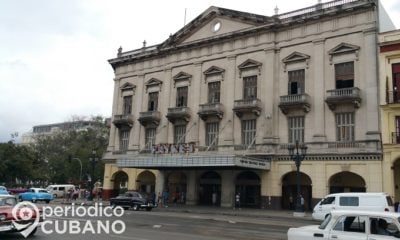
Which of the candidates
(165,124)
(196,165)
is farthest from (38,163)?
(196,165)

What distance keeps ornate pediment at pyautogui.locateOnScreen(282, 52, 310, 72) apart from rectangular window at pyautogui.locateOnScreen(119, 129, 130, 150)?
2070cm

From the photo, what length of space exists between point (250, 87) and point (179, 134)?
9.32 metres

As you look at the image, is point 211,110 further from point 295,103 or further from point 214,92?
point 295,103

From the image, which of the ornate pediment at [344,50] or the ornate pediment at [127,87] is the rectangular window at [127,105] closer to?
the ornate pediment at [127,87]

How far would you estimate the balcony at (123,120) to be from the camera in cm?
4962

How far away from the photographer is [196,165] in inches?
1485

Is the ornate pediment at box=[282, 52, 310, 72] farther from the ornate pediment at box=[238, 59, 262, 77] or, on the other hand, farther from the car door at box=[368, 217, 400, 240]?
the car door at box=[368, 217, 400, 240]

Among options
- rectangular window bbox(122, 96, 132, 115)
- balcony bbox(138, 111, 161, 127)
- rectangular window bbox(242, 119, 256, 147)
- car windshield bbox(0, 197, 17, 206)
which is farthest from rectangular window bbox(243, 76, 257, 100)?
car windshield bbox(0, 197, 17, 206)

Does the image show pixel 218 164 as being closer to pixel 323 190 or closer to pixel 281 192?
pixel 281 192

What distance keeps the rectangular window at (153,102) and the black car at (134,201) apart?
554 inches

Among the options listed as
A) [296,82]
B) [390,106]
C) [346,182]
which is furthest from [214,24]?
[346,182]

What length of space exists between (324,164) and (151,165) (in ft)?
51.5

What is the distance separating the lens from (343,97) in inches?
1352

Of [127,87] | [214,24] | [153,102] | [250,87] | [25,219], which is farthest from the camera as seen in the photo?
[127,87]
